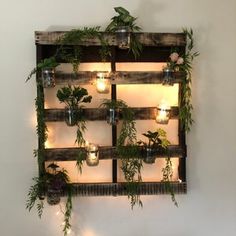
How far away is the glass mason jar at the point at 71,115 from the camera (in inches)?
72.0

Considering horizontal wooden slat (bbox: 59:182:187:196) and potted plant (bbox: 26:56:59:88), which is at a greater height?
potted plant (bbox: 26:56:59:88)

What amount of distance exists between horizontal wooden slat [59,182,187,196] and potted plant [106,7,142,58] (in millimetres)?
754

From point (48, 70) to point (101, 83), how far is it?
0.28m

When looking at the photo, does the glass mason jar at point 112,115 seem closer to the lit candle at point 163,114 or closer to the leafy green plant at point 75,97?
the leafy green plant at point 75,97

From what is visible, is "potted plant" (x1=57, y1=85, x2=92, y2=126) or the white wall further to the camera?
the white wall

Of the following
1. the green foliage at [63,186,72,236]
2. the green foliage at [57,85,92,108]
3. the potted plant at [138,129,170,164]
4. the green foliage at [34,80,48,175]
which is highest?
the green foliage at [57,85,92,108]

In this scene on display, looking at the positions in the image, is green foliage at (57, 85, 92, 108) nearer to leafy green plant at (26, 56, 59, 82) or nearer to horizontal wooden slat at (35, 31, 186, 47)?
leafy green plant at (26, 56, 59, 82)

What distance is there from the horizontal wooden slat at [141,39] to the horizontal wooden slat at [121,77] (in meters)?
0.16

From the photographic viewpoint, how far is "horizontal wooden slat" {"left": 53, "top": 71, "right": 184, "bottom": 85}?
186cm

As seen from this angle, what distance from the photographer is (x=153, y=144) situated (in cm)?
189

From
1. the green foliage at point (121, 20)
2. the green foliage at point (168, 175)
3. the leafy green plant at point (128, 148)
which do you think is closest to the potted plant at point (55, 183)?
the leafy green plant at point (128, 148)

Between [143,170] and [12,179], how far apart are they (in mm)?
746

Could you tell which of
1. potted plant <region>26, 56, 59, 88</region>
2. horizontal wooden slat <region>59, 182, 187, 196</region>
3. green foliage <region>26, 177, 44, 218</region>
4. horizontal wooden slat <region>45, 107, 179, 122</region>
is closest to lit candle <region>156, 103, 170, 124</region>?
horizontal wooden slat <region>45, 107, 179, 122</region>

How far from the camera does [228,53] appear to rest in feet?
6.61
